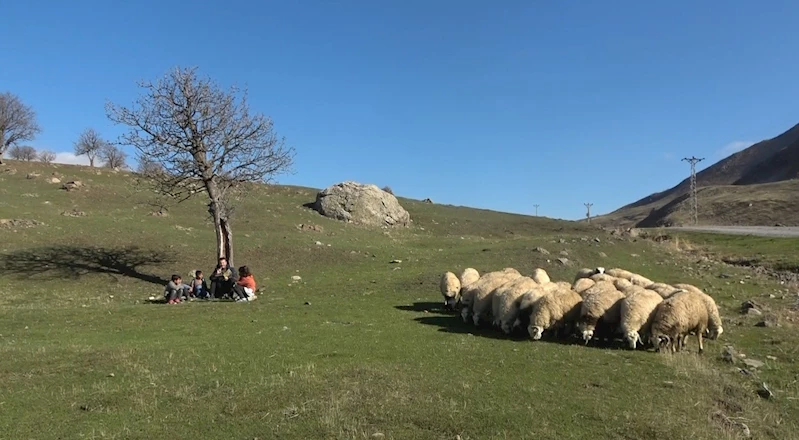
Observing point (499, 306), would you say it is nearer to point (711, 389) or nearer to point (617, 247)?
point (711, 389)

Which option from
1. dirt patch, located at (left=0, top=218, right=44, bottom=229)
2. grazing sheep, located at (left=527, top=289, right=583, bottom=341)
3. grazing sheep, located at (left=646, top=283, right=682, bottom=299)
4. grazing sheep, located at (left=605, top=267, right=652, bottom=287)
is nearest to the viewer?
grazing sheep, located at (left=527, top=289, right=583, bottom=341)

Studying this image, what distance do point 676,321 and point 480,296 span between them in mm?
5447

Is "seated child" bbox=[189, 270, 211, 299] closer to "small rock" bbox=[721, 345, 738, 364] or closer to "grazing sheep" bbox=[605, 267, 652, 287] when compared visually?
"grazing sheep" bbox=[605, 267, 652, 287]

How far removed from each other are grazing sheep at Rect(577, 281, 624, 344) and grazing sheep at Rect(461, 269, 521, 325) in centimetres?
313

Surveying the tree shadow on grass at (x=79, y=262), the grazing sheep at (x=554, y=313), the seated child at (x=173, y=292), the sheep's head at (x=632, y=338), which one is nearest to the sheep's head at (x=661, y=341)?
the sheep's head at (x=632, y=338)

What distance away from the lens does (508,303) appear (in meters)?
14.4

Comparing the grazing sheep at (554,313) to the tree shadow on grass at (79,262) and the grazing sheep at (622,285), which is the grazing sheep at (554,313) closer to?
the grazing sheep at (622,285)

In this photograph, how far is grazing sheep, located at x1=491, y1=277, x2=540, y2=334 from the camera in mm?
14258

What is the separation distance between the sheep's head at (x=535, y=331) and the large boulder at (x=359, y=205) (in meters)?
37.6

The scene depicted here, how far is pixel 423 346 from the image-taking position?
1188 cm

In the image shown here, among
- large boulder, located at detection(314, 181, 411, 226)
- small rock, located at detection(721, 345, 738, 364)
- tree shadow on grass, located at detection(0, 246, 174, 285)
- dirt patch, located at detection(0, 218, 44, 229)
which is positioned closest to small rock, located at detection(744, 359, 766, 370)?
small rock, located at detection(721, 345, 738, 364)

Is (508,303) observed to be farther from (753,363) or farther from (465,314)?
(753,363)

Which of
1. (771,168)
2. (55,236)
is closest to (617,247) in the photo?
(55,236)

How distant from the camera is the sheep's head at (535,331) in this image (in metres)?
13.2
